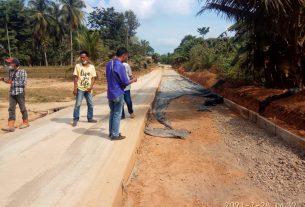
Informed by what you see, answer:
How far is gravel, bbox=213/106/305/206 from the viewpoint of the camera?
4879mm

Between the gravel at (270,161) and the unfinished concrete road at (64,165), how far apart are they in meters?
2.03

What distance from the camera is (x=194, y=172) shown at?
5.79m

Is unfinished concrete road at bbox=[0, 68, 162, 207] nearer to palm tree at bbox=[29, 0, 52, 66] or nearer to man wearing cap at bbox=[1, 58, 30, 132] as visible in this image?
man wearing cap at bbox=[1, 58, 30, 132]

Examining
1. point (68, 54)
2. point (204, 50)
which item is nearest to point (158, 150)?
point (204, 50)

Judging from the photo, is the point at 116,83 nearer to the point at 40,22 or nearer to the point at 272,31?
the point at 272,31

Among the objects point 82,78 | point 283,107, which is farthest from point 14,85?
point 283,107

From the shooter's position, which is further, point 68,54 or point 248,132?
point 68,54

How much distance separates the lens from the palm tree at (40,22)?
57938 mm

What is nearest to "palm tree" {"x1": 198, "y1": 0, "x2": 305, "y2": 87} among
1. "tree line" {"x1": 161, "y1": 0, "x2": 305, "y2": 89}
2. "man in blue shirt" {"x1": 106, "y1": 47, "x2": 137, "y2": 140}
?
"tree line" {"x1": 161, "y1": 0, "x2": 305, "y2": 89}

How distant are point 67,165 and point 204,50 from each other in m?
32.3

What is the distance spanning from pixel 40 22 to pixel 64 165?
187 ft

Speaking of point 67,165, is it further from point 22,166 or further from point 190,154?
point 190,154

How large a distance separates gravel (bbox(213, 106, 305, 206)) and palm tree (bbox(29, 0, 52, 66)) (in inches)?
2113

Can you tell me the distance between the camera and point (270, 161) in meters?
6.17
